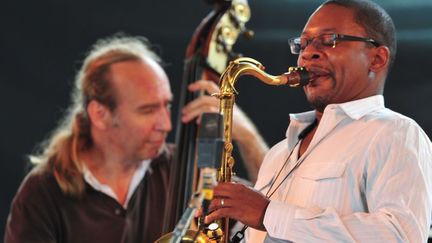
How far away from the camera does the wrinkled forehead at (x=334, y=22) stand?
182cm

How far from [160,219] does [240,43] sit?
0.83 metres

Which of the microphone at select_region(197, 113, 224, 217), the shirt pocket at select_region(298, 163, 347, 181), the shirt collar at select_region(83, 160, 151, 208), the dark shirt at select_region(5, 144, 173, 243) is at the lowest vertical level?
the dark shirt at select_region(5, 144, 173, 243)

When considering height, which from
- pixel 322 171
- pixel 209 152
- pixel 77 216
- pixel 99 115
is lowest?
pixel 77 216

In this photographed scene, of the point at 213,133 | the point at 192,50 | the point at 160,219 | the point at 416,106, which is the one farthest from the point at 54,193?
the point at 213,133

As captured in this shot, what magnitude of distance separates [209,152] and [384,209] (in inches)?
17.3

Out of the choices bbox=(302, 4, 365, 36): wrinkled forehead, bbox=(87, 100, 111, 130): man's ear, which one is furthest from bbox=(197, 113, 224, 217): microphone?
bbox=(87, 100, 111, 130): man's ear

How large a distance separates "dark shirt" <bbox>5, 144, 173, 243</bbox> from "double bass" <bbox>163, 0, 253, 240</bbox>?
0.30 m

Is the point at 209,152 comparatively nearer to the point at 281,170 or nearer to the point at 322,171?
the point at 322,171

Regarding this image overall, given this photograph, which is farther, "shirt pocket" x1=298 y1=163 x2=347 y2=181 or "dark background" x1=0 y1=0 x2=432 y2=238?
"dark background" x1=0 y1=0 x2=432 y2=238

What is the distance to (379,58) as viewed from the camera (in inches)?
72.7

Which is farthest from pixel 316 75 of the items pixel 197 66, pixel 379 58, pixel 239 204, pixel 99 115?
pixel 99 115

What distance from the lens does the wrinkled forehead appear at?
1.82m

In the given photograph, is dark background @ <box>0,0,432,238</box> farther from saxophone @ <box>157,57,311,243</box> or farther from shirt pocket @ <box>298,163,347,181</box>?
shirt pocket @ <box>298,163,347,181</box>

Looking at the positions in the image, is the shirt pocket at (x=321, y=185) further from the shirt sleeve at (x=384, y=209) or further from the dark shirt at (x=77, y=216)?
the dark shirt at (x=77, y=216)
